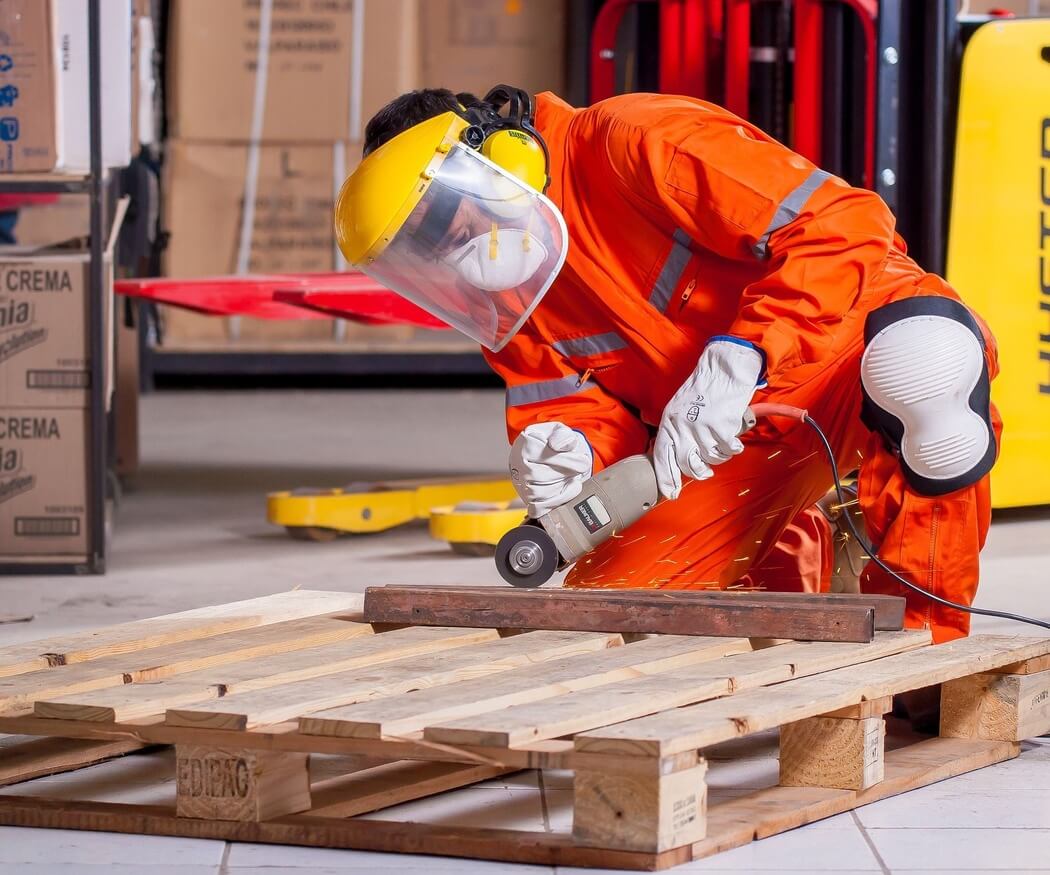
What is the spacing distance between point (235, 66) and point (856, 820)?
301 inches

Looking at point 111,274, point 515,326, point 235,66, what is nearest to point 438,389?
point 235,66

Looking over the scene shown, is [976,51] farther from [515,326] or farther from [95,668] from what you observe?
[95,668]

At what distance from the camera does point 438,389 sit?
35.6ft

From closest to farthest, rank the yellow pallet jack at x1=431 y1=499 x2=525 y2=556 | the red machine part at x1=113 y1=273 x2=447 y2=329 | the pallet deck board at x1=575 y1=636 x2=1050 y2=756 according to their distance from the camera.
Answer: the pallet deck board at x1=575 y1=636 x2=1050 y2=756 < the yellow pallet jack at x1=431 y1=499 x2=525 y2=556 < the red machine part at x1=113 y1=273 x2=447 y2=329

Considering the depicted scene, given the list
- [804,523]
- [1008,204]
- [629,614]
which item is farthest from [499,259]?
[1008,204]

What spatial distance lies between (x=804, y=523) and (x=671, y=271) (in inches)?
25.7

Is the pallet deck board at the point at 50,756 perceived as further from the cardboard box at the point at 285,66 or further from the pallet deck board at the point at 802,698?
the cardboard box at the point at 285,66

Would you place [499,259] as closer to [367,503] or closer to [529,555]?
[529,555]

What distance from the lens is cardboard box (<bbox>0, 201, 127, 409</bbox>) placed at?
16.3 ft

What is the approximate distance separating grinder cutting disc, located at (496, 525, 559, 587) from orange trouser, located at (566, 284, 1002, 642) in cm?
33

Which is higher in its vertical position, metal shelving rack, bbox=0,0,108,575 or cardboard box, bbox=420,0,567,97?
cardboard box, bbox=420,0,567,97

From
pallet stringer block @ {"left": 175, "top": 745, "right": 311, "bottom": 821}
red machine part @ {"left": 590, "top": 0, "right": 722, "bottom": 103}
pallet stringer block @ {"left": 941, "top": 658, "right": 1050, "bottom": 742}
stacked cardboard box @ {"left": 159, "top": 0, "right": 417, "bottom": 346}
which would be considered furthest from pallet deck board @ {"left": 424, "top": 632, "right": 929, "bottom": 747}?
stacked cardboard box @ {"left": 159, "top": 0, "right": 417, "bottom": 346}

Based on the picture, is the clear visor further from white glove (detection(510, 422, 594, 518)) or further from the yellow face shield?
white glove (detection(510, 422, 594, 518))

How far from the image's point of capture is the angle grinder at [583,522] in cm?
321
